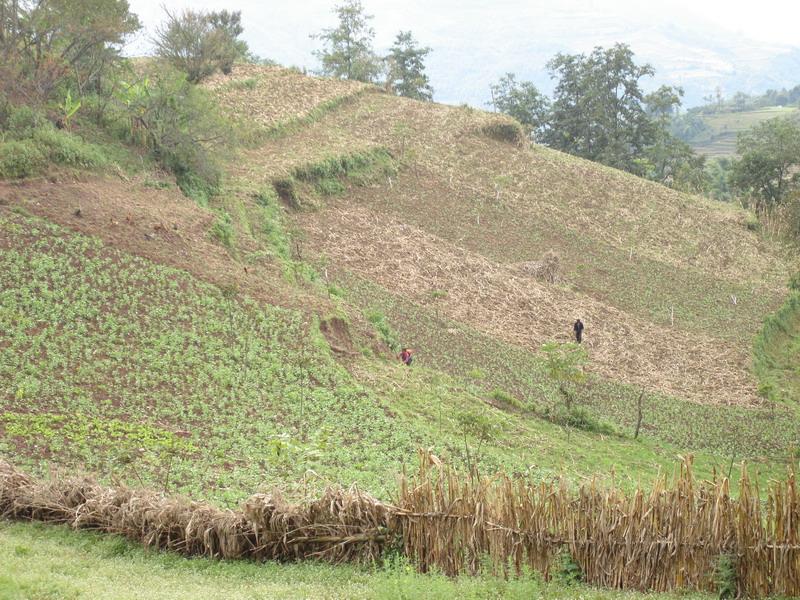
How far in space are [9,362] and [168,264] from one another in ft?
21.5

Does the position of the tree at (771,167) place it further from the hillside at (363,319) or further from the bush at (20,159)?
the bush at (20,159)

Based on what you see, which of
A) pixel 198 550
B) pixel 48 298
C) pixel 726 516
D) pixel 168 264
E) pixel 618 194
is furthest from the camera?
pixel 618 194

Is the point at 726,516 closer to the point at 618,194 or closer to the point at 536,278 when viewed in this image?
the point at 536,278

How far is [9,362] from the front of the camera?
1599 cm

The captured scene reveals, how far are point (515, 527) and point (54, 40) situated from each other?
88.9 feet

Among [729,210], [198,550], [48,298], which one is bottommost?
[198,550]

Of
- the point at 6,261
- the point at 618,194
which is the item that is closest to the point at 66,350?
the point at 6,261

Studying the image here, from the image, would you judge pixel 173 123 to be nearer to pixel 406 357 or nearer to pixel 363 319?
pixel 363 319

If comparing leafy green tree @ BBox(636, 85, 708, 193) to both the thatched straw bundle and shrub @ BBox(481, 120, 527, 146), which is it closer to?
shrub @ BBox(481, 120, 527, 146)

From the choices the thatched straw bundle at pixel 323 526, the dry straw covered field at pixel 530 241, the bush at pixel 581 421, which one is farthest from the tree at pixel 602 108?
the thatched straw bundle at pixel 323 526

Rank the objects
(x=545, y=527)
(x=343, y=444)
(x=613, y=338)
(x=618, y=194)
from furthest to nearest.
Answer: (x=618, y=194), (x=613, y=338), (x=343, y=444), (x=545, y=527)

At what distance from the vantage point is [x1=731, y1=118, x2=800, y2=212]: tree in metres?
47.5

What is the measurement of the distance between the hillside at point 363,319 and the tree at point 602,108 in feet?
66.5

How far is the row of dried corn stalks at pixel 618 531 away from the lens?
8445mm
